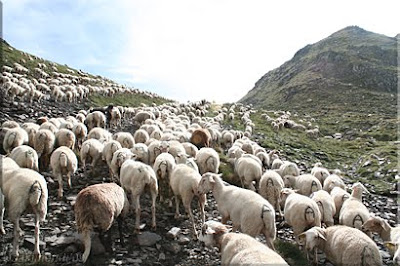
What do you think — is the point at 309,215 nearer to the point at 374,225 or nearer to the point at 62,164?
the point at 374,225

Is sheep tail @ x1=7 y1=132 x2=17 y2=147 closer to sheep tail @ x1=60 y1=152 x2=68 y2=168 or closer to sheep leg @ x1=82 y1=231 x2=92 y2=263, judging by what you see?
sheep tail @ x1=60 y1=152 x2=68 y2=168

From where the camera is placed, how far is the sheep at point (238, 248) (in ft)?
16.2

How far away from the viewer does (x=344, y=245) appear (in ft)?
21.9

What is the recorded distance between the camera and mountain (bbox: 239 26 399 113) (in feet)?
243

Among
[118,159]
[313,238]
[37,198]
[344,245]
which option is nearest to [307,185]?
[313,238]

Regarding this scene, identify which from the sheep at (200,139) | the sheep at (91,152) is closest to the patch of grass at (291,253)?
the sheep at (91,152)

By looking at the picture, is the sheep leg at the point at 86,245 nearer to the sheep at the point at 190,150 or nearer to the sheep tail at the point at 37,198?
the sheep tail at the point at 37,198

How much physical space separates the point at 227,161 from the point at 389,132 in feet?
95.5

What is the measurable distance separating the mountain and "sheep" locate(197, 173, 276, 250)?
62.4m

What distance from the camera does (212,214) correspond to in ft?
34.4

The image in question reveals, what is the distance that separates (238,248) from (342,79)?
3732 inches

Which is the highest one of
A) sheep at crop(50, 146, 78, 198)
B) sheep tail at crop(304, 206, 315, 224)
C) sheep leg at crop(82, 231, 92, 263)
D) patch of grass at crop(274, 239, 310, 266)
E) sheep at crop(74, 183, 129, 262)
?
sheep at crop(50, 146, 78, 198)

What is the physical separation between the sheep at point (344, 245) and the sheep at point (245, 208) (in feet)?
2.99

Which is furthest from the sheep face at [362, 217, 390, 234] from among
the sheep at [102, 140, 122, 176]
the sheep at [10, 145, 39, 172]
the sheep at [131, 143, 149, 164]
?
the sheep at [10, 145, 39, 172]
